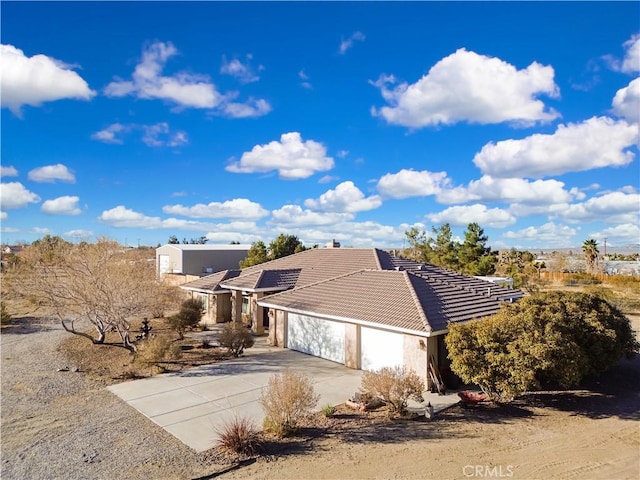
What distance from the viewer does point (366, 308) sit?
19.6m

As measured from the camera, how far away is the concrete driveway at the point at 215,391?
42.8ft

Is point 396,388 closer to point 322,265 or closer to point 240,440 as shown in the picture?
point 240,440

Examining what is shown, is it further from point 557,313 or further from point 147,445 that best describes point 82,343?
point 557,313

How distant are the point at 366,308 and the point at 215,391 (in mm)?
7487

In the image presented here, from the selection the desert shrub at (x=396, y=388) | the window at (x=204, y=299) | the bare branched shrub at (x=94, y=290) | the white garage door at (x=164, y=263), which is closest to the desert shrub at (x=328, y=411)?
the desert shrub at (x=396, y=388)

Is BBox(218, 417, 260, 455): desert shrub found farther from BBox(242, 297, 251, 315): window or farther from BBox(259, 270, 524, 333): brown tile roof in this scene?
BBox(242, 297, 251, 315): window

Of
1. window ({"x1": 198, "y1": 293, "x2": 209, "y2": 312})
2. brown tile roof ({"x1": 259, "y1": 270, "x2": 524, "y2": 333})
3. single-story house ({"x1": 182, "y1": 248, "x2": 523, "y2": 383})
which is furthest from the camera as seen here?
window ({"x1": 198, "y1": 293, "x2": 209, "y2": 312})

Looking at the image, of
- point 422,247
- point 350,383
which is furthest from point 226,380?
point 422,247

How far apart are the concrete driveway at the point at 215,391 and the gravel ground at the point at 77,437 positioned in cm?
56

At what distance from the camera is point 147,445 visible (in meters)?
11.5

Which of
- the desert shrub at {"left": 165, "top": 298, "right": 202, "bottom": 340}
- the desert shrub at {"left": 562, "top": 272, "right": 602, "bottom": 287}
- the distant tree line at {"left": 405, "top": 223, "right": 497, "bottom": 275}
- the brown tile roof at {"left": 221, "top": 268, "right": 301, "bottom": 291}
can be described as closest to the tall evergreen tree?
the distant tree line at {"left": 405, "top": 223, "right": 497, "bottom": 275}

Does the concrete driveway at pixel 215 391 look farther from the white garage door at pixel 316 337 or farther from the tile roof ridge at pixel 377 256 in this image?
the tile roof ridge at pixel 377 256

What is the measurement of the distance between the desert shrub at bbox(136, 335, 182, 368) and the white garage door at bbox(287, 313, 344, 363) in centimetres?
606

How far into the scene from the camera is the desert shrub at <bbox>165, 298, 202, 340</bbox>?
2591 centimetres
